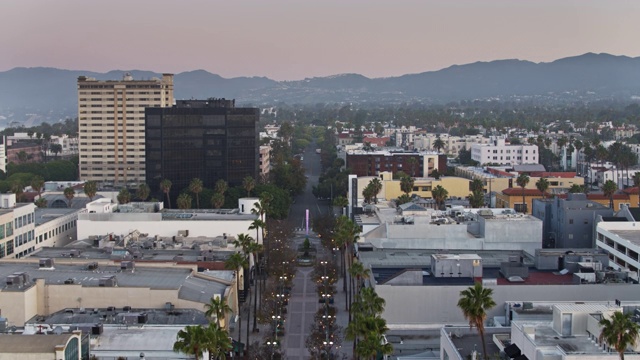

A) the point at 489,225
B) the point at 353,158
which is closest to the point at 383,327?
the point at 489,225

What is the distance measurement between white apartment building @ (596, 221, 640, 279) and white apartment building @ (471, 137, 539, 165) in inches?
4138

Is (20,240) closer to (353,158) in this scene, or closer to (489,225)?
(489,225)

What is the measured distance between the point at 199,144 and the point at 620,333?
104m

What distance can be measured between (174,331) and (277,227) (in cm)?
5570

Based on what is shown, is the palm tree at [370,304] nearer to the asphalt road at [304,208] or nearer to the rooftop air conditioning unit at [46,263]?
the rooftop air conditioning unit at [46,263]

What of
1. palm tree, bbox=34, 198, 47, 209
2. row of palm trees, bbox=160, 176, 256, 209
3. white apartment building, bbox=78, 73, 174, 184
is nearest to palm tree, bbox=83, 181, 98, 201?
palm tree, bbox=34, 198, 47, 209

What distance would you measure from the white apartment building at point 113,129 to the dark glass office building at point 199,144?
1456 inches

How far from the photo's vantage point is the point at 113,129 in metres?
175

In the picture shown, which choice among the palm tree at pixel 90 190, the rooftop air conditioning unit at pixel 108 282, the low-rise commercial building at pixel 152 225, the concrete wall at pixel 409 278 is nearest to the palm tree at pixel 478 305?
the concrete wall at pixel 409 278

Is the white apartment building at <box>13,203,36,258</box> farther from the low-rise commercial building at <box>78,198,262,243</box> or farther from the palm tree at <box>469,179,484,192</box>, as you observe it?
the palm tree at <box>469,179,484,192</box>

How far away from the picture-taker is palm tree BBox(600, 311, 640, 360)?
131 ft

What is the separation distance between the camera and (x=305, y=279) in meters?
93.7

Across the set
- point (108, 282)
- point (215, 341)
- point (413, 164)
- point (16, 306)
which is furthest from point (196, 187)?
point (215, 341)

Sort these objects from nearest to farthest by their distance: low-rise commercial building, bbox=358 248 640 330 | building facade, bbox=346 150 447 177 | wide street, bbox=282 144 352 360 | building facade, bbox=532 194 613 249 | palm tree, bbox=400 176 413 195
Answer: low-rise commercial building, bbox=358 248 640 330 → wide street, bbox=282 144 352 360 → building facade, bbox=532 194 613 249 → palm tree, bbox=400 176 413 195 → building facade, bbox=346 150 447 177
